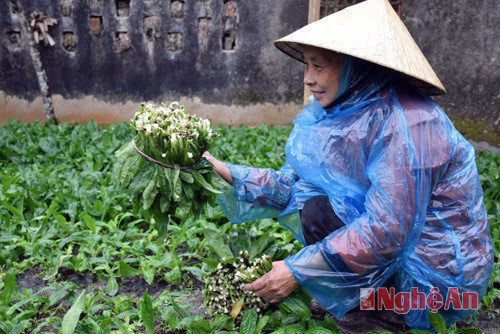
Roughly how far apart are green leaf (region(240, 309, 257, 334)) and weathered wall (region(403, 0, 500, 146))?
413 cm

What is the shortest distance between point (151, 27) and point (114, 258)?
442 centimetres

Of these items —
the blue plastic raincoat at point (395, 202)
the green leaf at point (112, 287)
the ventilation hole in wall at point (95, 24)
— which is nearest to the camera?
the blue plastic raincoat at point (395, 202)

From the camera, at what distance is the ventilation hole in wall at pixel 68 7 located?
6.59m

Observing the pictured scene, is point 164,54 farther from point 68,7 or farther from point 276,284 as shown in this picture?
point 276,284

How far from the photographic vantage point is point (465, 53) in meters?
5.23

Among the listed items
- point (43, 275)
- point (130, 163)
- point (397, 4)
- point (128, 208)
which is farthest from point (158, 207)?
point (397, 4)

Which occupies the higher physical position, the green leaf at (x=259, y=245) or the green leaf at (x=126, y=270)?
the green leaf at (x=259, y=245)

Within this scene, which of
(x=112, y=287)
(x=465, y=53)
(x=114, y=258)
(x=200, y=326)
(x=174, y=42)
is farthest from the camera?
(x=174, y=42)

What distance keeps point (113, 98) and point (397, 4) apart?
390 centimetres

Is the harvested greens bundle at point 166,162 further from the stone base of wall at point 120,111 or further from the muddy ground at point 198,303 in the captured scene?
the stone base of wall at point 120,111

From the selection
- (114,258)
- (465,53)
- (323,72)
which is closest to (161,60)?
(465,53)

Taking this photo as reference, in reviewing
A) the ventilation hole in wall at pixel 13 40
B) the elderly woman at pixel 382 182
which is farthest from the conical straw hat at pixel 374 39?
the ventilation hole in wall at pixel 13 40

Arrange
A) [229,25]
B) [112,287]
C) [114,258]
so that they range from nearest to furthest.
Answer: [112,287] < [114,258] < [229,25]

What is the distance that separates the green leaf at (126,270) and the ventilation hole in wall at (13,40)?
535cm
